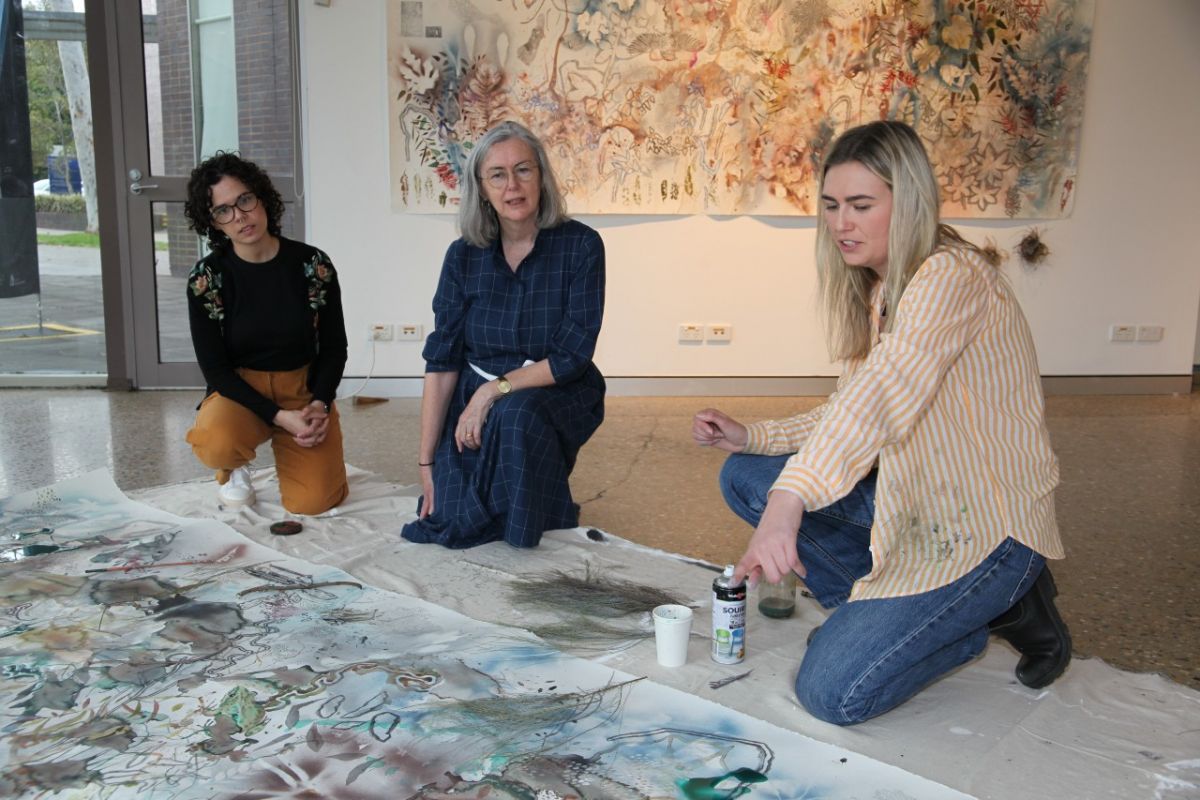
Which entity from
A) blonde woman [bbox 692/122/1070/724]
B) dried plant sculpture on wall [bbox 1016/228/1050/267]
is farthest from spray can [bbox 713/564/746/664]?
dried plant sculpture on wall [bbox 1016/228/1050/267]

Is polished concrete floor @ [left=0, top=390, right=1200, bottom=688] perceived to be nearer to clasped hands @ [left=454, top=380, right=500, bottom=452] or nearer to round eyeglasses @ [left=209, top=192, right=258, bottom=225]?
clasped hands @ [left=454, top=380, right=500, bottom=452]

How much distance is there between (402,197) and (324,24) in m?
0.85

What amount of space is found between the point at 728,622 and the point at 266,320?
5.58ft

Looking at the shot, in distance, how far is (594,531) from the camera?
8.89 feet

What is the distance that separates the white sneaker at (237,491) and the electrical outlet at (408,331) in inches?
79.4

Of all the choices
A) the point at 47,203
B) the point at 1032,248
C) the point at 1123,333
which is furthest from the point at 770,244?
the point at 47,203

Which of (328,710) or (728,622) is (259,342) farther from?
(728,622)

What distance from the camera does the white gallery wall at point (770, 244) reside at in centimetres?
479

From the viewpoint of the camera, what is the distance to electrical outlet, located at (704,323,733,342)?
201 inches

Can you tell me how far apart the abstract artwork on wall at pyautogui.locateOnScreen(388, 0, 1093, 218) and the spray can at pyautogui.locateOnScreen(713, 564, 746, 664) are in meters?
3.31

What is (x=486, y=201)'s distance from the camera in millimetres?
2701

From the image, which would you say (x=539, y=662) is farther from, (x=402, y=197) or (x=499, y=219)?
(x=402, y=197)

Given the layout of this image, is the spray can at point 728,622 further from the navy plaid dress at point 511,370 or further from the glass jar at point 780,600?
the navy plaid dress at point 511,370

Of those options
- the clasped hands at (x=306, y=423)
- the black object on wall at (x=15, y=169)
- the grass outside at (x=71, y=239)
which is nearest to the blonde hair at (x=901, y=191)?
the clasped hands at (x=306, y=423)
